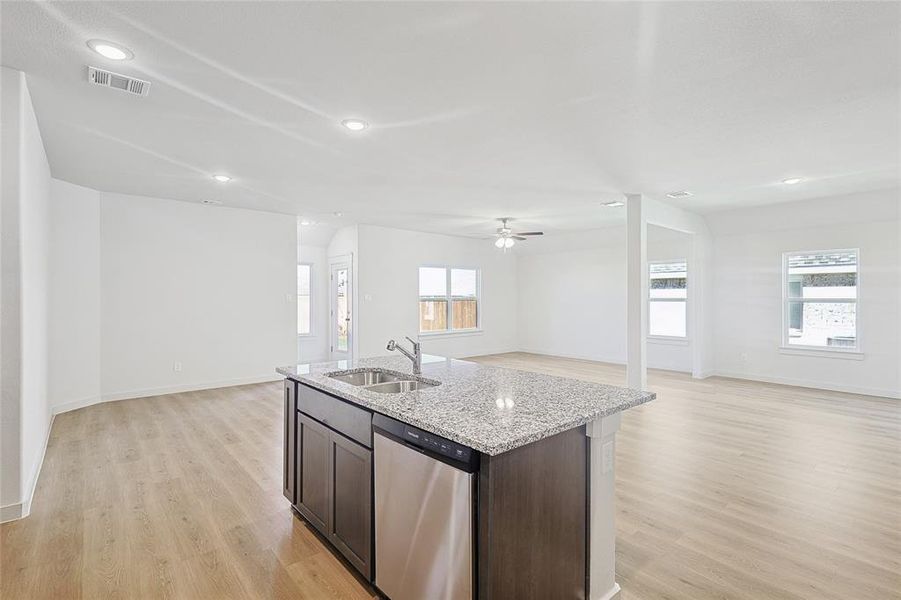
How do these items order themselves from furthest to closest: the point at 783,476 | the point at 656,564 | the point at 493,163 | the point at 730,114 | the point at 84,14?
the point at 493,163 < the point at 783,476 < the point at 730,114 < the point at 656,564 < the point at 84,14

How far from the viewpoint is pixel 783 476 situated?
10.8 ft

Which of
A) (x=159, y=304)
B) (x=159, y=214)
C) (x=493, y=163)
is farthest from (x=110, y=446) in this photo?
(x=493, y=163)

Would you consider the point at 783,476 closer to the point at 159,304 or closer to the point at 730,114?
the point at 730,114

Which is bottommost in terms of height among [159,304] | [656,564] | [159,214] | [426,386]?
[656,564]

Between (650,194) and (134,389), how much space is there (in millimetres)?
6822

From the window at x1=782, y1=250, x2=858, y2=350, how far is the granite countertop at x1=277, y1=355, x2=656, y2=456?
19.7ft

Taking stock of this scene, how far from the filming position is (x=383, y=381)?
280 cm

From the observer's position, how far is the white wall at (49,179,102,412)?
485 cm

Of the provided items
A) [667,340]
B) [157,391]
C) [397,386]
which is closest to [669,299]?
[667,340]

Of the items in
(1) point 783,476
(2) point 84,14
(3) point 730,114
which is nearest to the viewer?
(2) point 84,14

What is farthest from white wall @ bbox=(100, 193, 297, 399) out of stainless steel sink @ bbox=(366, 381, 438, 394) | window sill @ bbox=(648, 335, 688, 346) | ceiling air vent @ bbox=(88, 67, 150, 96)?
window sill @ bbox=(648, 335, 688, 346)

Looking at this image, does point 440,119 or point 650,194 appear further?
point 650,194

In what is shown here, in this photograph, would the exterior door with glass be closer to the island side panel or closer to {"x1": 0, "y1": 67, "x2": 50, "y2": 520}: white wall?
{"x1": 0, "y1": 67, "x2": 50, "y2": 520}: white wall

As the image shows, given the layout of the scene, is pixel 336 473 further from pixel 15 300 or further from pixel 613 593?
pixel 15 300
